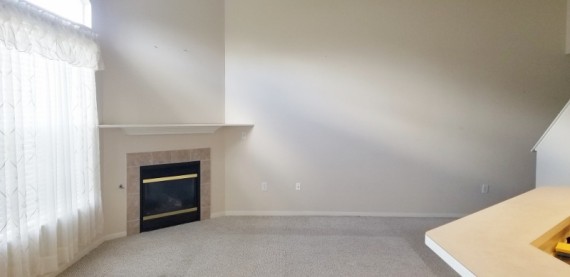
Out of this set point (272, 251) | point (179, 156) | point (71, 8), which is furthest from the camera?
point (179, 156)

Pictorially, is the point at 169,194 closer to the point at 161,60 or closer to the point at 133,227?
the point at 133,227

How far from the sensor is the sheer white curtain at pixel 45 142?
1.90 m

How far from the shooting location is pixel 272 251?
2889mm

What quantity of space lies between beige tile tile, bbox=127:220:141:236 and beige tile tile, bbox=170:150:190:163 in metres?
0.81

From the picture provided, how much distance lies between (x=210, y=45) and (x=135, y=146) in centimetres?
157

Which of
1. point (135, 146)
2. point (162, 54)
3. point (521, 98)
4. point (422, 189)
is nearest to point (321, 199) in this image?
point (422, 189)

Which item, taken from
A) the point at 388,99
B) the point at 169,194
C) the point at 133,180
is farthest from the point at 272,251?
the point at 388,99

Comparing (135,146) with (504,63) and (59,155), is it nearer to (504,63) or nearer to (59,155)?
(59,155)

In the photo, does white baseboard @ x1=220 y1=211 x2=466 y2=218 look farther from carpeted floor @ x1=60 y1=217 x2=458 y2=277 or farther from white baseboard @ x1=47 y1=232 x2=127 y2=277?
white baseboard @ x1=47 y1=232 x2=127 y2=277

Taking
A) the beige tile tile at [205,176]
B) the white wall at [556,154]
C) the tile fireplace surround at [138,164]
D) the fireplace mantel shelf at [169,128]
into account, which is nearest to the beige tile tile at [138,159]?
the tile fireplace surround at [138,164]

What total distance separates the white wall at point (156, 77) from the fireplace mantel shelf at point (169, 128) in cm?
7

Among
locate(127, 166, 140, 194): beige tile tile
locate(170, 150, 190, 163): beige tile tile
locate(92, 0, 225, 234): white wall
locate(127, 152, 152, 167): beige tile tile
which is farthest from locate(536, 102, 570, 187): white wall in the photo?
locate(127, 166, 140, 194): beige tile tile

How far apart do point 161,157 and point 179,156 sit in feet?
0.69

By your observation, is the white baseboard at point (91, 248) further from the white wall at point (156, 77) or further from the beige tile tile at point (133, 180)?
the beige tile tile at point (133, 180)
